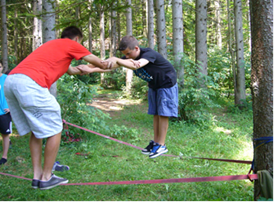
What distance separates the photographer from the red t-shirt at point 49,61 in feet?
9.21

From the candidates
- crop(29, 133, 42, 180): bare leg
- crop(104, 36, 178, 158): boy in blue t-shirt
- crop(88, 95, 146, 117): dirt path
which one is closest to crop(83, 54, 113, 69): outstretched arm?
crop(104, 36, 178, 158): boy in blue t-shirt

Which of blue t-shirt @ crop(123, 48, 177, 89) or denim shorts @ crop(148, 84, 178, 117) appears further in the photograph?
denim shorts @ crop(148, 84, 178, 117)

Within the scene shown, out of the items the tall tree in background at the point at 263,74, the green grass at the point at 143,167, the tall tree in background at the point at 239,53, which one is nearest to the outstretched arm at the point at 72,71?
the green grass at the point at 143,167

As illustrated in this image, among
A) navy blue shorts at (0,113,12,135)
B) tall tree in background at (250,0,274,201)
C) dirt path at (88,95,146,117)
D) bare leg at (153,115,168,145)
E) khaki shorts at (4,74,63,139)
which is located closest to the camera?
khaki shorts at (4,74,63,139)

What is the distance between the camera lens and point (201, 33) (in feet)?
30.0

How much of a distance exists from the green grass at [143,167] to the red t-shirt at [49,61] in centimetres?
202

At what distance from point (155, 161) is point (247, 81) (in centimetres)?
970

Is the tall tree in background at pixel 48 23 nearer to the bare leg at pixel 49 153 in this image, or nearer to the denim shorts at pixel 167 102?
the denim shorts at pixel 167 102

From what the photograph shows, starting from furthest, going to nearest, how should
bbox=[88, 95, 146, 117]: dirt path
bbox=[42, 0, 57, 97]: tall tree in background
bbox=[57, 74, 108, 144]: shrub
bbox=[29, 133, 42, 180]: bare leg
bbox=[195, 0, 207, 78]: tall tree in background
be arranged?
1. bbox=[88, 95, 146, 117]: dirt path
2. bbox=[195, 0, 207, 78]: tall tree in background
3. bbox=[57, 74, 108, 144]: shrub
4. bbox=[42, 0, 57, 97]: tall tree in background
5. bbox=[29, 133, 42, 180]: bare leg

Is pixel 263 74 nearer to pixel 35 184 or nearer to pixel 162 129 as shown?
pixel 162 129

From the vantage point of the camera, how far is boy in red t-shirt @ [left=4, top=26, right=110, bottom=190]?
108 inches

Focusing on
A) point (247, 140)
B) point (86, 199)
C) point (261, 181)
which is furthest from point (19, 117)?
point (247, 140)

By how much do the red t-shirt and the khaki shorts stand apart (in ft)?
0.29

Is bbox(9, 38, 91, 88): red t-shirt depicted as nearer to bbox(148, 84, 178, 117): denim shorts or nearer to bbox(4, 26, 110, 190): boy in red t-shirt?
bbox(4, 26, 110, 190): boy in red t-shirt
